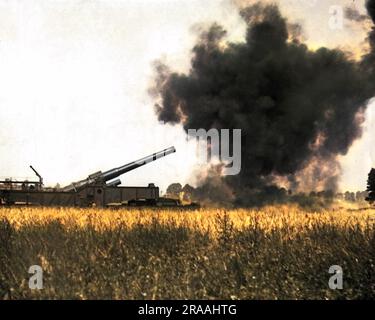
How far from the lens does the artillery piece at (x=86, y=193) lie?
34250 mm

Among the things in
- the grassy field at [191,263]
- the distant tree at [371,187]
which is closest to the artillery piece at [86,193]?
the distant tree at [371,187]

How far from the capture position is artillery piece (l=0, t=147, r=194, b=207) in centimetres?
3425

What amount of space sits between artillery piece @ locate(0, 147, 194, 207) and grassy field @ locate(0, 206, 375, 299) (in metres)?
22.5

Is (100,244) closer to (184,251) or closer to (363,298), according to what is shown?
(184,251)

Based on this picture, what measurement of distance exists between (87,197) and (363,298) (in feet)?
92.4

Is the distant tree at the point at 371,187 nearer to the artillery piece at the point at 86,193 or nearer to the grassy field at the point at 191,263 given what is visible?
the artillery piece at the point at 86,193

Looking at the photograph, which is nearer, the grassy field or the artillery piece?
the grassy field

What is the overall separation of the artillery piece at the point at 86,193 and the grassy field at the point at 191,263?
2251 cm

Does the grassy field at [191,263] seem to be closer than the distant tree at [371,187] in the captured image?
Yes

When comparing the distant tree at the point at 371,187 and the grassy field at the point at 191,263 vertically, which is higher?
the distant tree at the point at 371,187

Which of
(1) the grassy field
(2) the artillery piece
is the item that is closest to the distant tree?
(2) the artillery piece

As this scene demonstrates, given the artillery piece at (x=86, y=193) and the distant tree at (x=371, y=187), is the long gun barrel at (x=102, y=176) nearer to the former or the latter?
the artillery piece at (x=86, y=193)

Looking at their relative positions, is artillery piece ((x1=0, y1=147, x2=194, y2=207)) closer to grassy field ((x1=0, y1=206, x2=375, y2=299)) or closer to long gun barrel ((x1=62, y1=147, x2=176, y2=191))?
long gun barrel ((x1=62, y1=147, x2=176, y2=191))

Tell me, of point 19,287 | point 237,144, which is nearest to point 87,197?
point 237,144
